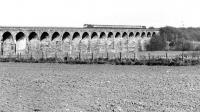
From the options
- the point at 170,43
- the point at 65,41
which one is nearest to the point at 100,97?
the point at 65,41

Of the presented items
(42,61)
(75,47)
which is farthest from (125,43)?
(42,61)

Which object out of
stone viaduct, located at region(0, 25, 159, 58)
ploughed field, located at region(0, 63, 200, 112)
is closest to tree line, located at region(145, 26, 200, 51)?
stone viaduct, located at region(0, 25, 159, 58)

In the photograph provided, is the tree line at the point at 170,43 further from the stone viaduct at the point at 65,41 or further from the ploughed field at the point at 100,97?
the ploughed field at the point at 100,97

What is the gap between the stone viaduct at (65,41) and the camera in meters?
38.4

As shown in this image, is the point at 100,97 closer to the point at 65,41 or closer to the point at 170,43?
the point at 65,41

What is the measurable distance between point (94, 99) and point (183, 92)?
405cm

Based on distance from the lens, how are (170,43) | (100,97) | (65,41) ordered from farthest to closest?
(170,43) → (65,41) → (100,97)

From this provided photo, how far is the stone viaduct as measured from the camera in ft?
126

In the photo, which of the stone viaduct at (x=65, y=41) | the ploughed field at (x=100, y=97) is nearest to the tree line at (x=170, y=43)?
the stone viaduct at (x=65, y=41)

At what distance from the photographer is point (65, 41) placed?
4869 cm

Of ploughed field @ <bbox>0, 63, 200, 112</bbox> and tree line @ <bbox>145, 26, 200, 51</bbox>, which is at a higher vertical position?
tree line @ <bbox>145, 26, 200, 51</bbox>

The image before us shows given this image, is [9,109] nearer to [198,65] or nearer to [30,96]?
[30,96]

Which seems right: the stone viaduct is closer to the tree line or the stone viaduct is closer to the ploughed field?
the tree line

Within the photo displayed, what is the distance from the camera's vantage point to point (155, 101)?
432 inches
